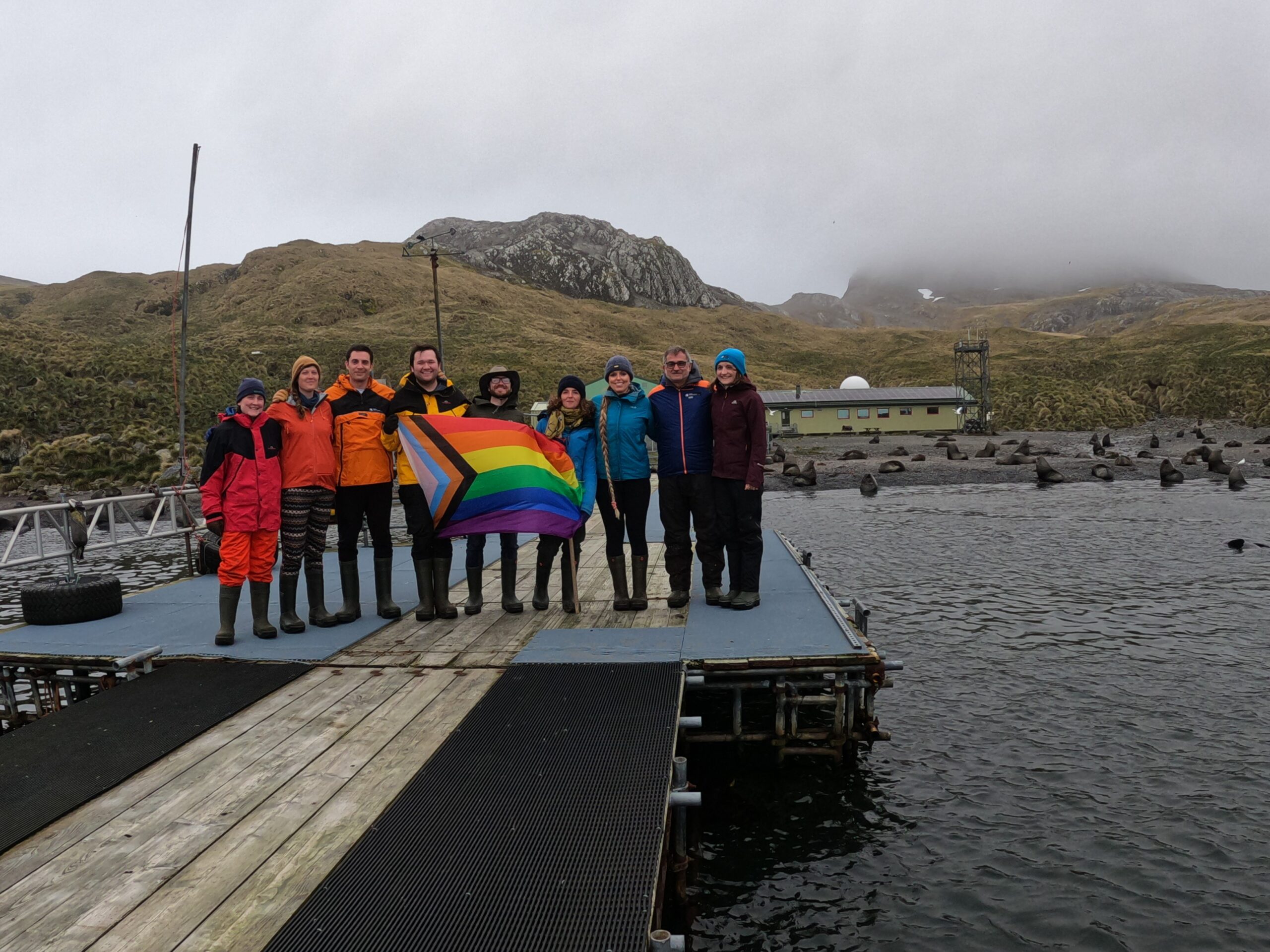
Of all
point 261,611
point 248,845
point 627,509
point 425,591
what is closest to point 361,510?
point 425,591

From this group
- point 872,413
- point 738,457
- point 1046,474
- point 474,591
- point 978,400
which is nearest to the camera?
point 738,457

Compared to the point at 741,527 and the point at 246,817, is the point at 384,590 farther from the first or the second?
the point at 246,817

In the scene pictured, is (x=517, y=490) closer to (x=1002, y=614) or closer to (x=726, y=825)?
(x=726, y=825)

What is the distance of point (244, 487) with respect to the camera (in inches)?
324

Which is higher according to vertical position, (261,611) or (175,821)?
(261,611)

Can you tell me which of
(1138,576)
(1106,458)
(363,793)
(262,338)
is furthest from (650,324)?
(363,793)

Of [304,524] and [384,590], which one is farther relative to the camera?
[384,590]

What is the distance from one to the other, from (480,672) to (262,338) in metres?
94.7

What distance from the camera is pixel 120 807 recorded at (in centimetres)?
522

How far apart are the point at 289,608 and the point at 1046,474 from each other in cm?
3559

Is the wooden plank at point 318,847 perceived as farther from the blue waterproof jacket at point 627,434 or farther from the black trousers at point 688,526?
the black trousers at point 688,526

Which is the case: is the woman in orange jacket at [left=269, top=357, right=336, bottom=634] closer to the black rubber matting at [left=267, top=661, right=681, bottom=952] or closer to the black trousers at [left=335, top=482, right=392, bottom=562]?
the black trousers at [left=335, top=482, right=392, bottom=562]

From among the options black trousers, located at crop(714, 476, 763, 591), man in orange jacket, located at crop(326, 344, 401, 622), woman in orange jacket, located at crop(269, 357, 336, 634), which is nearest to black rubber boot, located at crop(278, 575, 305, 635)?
woman in orange jacket, located at crop(269, 357, 336, 634)

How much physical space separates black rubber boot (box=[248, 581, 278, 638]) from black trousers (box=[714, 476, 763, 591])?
5.00 meters
